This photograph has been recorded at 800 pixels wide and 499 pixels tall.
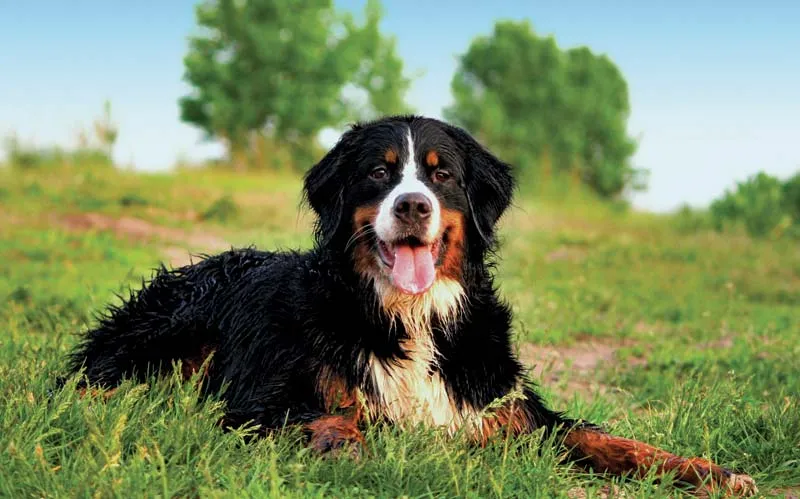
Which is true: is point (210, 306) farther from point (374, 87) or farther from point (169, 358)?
point (374, 87)

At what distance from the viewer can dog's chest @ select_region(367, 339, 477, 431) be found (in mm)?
4188

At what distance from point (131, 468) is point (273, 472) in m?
Result: 0.56

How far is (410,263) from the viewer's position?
4145mm

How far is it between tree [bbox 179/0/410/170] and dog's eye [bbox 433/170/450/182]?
26.6 metres

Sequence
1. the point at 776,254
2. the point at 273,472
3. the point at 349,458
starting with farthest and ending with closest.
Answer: the point at 776,254, the point at 349,458, the point at 273,472

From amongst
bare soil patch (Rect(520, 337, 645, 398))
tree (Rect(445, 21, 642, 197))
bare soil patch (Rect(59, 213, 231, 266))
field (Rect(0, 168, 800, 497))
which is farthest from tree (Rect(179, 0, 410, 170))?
bare soil patch (Rect(520, 337, 645, 398))

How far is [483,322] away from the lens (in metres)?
4.42

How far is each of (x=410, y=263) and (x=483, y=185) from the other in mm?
645

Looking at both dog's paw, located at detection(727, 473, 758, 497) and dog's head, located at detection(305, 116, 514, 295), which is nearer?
dog's paw, located at detection(727, 473, 758, 497)

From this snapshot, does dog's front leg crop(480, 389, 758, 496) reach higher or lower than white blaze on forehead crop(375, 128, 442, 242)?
lower

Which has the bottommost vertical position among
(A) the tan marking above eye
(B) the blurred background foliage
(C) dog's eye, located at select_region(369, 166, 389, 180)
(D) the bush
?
(C) dog's eye, located at select_region(369, 166, 389, 180)

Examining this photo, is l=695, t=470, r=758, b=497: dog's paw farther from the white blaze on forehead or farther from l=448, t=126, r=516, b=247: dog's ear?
the white blaze on forehead

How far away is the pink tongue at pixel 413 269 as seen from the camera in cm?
412

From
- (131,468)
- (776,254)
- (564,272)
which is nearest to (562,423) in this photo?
(131,468)
